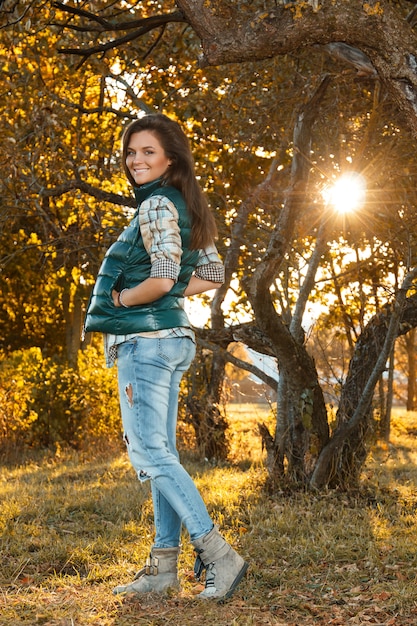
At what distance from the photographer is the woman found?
3.66m

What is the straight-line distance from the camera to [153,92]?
905cm

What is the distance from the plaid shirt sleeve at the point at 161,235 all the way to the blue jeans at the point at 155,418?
13.2 inches

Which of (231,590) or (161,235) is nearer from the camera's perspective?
(161,235)

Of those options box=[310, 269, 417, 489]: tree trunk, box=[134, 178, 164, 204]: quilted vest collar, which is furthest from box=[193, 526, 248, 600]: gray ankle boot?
box=[310, 269, 417, 489]: tree trunk

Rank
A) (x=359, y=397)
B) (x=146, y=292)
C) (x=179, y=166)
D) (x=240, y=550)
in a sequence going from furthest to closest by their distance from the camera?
(x=359, y=397) → (x=240, y=550) → (x=179, y=166) → (x=146, y=292)

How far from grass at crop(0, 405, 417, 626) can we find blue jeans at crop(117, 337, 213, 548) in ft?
1.59

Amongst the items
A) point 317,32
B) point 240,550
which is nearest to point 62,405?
point 240,550

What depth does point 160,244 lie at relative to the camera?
11.9 ft

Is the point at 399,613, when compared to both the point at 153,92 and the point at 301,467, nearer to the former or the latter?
the point at 301,467

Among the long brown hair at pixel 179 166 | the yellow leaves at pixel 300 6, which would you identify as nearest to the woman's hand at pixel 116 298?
the long brown hair at pixel 179 166

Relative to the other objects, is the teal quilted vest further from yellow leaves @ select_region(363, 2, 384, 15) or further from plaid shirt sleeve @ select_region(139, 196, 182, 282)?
yellow leaves @ select_region(363, 2, 384, 15)

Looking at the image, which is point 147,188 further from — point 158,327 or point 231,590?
point 231,590

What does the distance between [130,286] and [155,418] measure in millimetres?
625

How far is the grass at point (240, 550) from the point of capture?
12.4 ft
